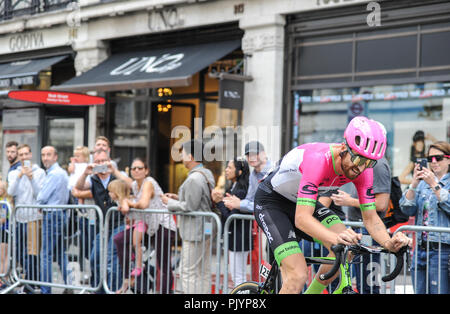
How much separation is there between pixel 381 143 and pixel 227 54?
904 cm

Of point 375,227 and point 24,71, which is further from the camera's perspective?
point 24,71

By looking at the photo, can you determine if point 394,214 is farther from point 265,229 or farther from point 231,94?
point 231,94

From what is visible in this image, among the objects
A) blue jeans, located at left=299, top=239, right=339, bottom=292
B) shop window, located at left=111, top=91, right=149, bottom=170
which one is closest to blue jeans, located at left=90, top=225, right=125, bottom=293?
blue jeans, located at left=299, top=239, right=339, bottom=292

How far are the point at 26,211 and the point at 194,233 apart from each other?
296 centimetres

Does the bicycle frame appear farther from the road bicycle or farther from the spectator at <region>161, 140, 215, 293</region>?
the spectator at <region>161, 140, 215, 293</region>

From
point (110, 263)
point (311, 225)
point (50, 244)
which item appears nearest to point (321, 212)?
point (311, 225)

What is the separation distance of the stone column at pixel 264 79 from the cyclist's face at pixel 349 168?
777 centimetres

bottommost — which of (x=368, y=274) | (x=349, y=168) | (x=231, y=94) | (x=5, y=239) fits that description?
(x=5, y=239)

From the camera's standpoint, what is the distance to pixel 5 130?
18500 mm

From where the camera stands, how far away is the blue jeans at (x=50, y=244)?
9.43 m

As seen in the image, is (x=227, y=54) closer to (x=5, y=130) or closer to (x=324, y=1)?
(x=324, y=1)

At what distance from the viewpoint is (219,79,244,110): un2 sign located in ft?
41.4

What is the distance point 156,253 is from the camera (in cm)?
863
